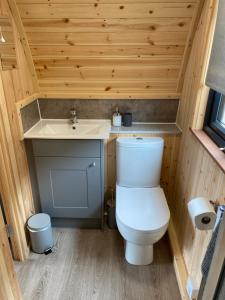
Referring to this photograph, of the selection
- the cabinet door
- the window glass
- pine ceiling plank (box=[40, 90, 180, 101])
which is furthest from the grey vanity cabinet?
the window glass

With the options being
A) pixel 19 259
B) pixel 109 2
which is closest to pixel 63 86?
pixel 109 2

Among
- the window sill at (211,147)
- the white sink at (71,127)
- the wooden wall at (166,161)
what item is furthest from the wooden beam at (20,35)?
the window sill at (211,147)

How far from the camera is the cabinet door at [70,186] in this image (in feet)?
6.15

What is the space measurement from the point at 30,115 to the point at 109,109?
2.29 feet

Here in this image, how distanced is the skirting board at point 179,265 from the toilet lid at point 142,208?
1.24ft

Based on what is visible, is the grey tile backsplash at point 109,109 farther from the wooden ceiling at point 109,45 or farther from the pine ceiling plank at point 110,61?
the pine ceiling plank at point 110,61

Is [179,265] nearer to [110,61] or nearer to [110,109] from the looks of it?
[110,109]

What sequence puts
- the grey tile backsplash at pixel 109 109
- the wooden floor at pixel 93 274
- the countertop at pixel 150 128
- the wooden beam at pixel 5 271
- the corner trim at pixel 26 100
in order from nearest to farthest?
the wooden beam at pixel 5 271
the wooden floor at pixel 93 274
the corner trim at pixel 26 100
the countertop at pixel 150 128
the grey tile backsplash at pixel 109 109

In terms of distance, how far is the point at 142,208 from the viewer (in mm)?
1687

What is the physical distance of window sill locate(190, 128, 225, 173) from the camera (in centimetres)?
118

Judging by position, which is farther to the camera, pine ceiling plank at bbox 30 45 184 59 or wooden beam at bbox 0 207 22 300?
pine ceiling plank at bbox 30 45 184 59

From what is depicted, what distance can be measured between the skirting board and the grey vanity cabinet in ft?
2.13

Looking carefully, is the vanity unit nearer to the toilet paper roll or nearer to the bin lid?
the bin lid

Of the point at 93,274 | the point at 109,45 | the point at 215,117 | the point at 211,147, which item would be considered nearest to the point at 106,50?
the point at 109,45
